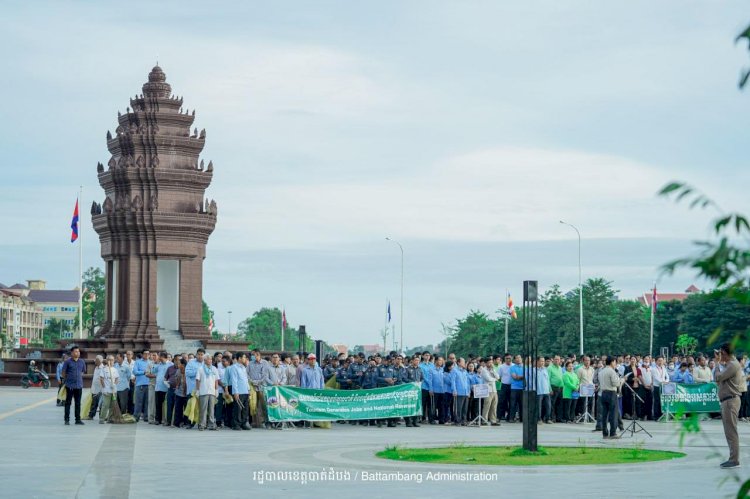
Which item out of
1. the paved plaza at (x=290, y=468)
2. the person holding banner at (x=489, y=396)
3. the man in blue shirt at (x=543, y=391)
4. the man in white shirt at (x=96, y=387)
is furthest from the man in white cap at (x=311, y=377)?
the man in blue shirt at (x=543, y=391)

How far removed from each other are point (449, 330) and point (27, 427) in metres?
88.7

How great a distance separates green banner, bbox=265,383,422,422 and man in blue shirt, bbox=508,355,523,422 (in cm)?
335

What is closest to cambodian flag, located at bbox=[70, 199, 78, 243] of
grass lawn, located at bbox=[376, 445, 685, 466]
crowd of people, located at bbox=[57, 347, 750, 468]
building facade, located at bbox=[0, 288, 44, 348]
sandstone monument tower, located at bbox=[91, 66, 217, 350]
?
sandstone monument tower, located at bbox=[91, 66, 217, 350]

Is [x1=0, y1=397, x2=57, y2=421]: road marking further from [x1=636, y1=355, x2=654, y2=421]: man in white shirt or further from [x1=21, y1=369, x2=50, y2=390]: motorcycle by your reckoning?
[x1=636, y1=355, x2=654, y2=421]: man in white shirt

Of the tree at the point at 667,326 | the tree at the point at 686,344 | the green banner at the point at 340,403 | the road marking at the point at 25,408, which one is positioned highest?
the tree at the point at 667,326

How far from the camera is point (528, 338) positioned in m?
22.1

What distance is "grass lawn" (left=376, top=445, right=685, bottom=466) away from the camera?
19.5 m

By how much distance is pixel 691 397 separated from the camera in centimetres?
3225

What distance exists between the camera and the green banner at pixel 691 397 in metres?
32.1

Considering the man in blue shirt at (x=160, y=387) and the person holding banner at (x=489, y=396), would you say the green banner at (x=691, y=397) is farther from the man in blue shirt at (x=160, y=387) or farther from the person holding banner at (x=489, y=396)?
the man in blue shirt at (x=160, y=387)

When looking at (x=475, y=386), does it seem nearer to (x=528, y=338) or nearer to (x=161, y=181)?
(x=528, y=338)

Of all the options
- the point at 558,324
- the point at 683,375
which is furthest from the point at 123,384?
the point at 558,324

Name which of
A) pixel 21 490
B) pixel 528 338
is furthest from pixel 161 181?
pixel 21 490

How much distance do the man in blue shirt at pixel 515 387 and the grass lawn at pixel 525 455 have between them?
978 cm
